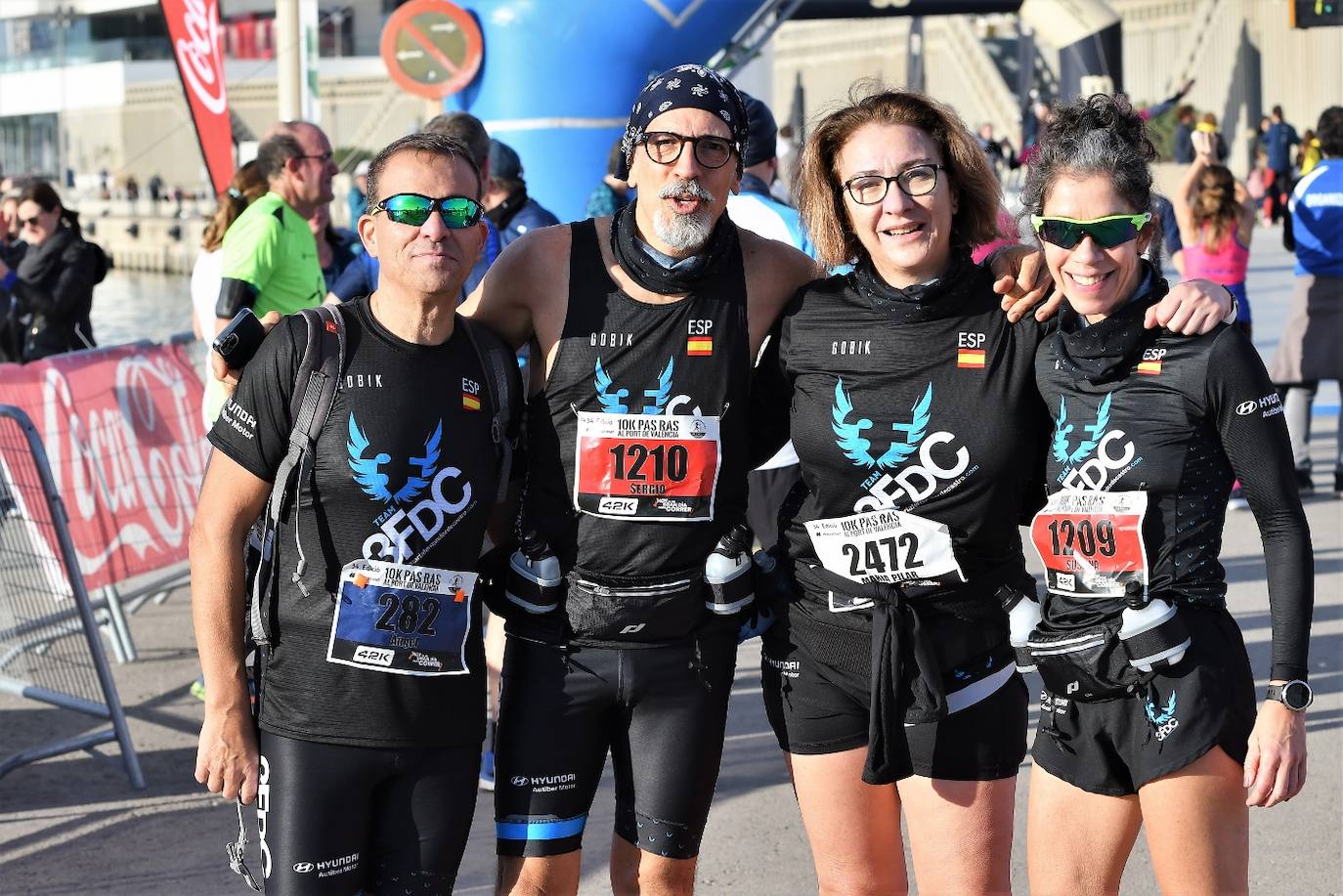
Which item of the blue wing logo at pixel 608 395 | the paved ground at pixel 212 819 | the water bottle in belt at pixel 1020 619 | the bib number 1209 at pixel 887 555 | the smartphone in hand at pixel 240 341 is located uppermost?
the smartphone in hand at pixel 240 341

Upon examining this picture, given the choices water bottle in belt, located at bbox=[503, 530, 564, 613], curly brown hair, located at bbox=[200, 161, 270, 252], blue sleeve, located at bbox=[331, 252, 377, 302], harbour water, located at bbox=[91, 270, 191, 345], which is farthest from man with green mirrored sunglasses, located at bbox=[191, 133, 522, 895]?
harbour water, located at bbox=[91, 270, 191, 345]

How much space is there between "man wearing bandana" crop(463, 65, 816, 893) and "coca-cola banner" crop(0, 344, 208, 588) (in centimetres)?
321

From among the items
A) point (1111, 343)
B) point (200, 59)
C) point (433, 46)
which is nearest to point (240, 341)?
point (1111, 343)

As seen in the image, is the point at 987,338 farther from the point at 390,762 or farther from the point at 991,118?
the point at 991,118

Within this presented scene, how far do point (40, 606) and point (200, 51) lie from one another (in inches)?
200

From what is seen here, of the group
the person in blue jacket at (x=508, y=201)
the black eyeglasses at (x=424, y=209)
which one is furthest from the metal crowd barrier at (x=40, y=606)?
the black eyeglasses at (x=424, y=209)

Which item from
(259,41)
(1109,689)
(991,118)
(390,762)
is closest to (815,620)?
(1109,689)

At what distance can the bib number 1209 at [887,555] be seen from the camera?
3.20 m

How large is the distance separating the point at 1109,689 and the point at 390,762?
1377mm

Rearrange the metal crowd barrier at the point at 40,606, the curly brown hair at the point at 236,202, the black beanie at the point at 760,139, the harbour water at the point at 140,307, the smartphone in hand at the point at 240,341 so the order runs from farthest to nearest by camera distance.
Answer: the harbour water at the point at 140,307
the curly brown hair at the point at 236,202
the black beanie at the point at 760,139
the metal crowd barrier at the point at 40,606
the smartphone in hand at the point at 240,341

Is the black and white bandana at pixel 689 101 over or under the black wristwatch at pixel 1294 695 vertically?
over

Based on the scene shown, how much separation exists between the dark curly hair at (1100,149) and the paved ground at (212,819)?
2.22m

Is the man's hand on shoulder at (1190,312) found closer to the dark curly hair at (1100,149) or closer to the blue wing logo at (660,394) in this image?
the dark curly hair at (1100,149)

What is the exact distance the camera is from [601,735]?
3.42 metres
